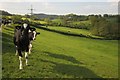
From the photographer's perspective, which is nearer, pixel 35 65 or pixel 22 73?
pixel 22 73

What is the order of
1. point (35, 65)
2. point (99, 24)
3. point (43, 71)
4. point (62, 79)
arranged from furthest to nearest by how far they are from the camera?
1. point (99, 24)
2. point (35, 65)
3. point (43, 71)
4. point (62, 79)

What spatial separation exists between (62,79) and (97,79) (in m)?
3.12

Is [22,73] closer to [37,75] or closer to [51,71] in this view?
[37,75]

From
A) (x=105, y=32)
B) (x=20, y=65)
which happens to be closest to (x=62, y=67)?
(x=20, y=65)

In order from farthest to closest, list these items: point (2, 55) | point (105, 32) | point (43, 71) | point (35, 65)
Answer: point (105, 32), point (2, 55), point (35, 65), point (43, 71)

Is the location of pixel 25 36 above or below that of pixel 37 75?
above

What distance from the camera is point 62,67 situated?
809 inches

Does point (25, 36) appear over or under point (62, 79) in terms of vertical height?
over

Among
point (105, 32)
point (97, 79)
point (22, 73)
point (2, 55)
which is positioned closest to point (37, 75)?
point (22, 73)

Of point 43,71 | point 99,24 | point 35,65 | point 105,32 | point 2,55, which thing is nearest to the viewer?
A: point 43,71

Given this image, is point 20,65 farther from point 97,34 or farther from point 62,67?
point 97,34

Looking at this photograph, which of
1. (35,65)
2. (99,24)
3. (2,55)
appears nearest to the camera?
(35,65)

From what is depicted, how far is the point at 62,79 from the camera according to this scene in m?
16.9

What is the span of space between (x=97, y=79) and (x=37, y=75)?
Answer: 14.5 feet
